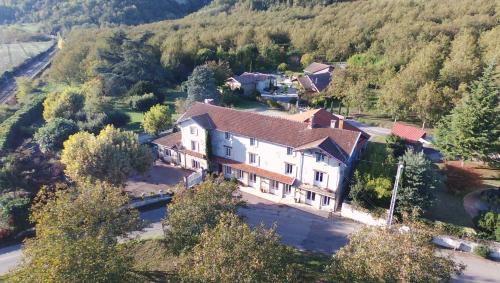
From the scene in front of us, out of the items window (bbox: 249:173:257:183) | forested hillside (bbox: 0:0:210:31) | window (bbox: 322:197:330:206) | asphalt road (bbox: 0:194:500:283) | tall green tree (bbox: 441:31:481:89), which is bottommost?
asphalt road (bbox: 0:194:500:283)

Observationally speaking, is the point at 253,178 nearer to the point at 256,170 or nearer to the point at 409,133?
the point at 256,170

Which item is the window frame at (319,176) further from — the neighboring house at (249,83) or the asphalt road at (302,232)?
the neighboring house at (249,83)

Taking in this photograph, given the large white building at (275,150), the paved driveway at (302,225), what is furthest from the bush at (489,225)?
the large white building at (275,150)

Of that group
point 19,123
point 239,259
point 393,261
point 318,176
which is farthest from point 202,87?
point 393,261

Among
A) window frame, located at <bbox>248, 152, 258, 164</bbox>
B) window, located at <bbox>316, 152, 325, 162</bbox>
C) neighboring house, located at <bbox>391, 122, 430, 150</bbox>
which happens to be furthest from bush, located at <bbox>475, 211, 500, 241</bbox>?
window frame, located at <bbox>248, 152, 258, 164</bbox>

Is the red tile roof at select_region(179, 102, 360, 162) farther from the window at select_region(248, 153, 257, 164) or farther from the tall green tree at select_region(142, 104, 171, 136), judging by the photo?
the tall green tree at select_region(142, 104, 171, 136)

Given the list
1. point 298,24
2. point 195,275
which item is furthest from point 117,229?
point 298,24
